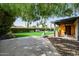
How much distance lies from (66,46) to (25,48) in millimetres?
678

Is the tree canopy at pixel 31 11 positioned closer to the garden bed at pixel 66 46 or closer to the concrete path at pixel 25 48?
the concrete path at pixel 25 48

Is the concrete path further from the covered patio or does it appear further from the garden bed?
the covered patio

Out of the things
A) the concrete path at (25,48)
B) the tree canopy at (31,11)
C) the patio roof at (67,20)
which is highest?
the tree canopy at (31,11)

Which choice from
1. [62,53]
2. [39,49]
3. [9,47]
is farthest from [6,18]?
[62,53]

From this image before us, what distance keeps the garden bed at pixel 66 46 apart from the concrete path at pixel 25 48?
0.09 m

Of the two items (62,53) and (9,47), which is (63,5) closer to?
(62,53)

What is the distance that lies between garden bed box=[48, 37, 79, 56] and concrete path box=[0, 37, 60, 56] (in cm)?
9

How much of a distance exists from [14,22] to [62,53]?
0.94 meters

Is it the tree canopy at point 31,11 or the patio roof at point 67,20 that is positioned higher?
the tree canopy at point 31,11

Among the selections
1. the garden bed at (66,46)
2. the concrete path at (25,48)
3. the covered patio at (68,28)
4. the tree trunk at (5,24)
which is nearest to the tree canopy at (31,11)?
the tree trunk at (5,24)

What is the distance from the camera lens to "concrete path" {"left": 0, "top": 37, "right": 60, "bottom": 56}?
13.9 ft

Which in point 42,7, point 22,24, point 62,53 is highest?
point 42,7

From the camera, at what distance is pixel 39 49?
4.26m

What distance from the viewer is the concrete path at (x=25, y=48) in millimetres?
4246
